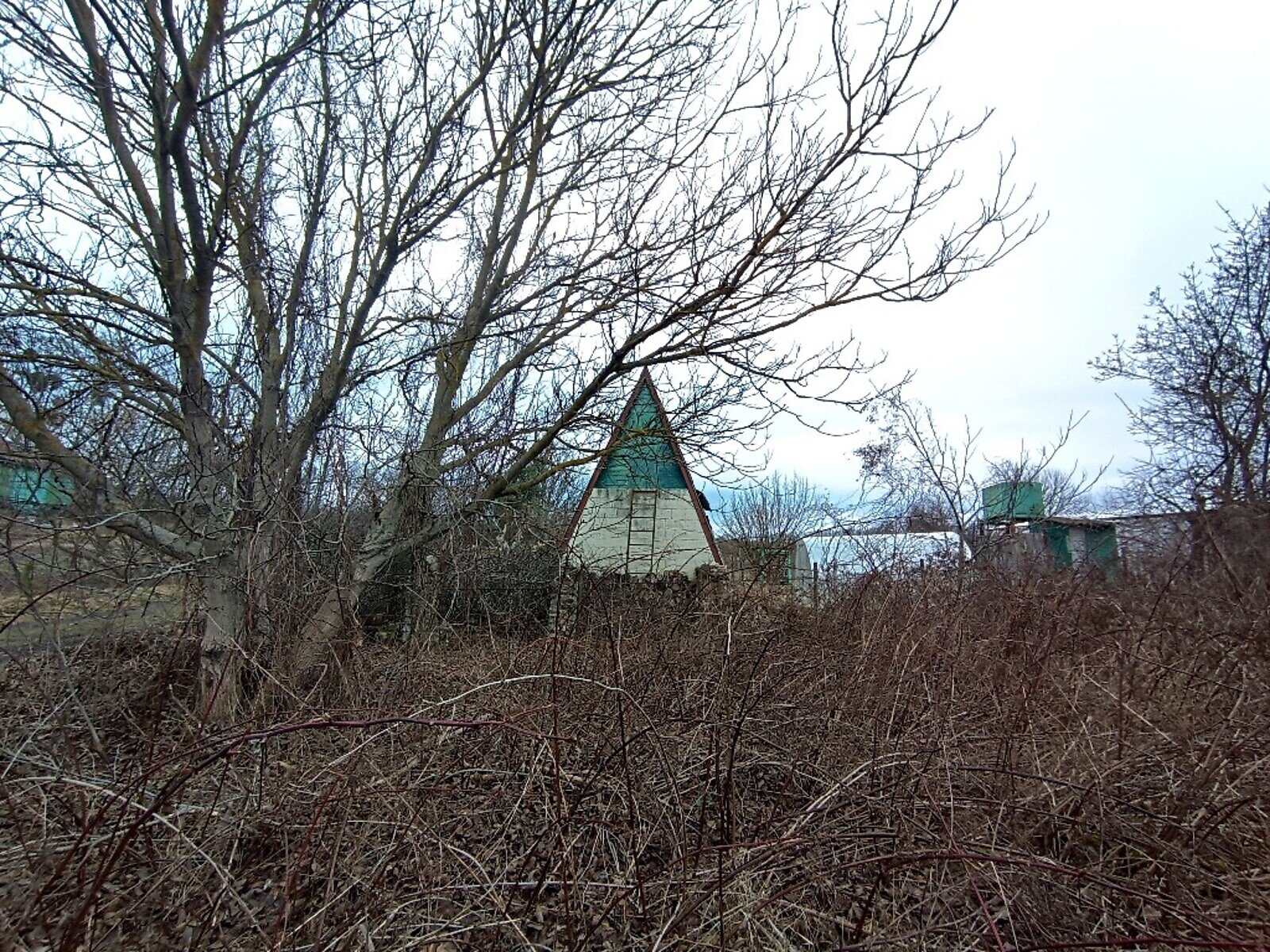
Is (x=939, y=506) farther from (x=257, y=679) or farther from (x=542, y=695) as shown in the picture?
(x=257, y=679)

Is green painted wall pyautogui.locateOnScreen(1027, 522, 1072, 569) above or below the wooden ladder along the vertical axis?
below

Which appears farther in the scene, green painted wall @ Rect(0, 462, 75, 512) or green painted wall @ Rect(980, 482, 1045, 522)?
green painted wall @ Rect(980, 482, 1045, 522)

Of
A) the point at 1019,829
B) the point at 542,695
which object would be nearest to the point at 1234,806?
the point at 1019,829

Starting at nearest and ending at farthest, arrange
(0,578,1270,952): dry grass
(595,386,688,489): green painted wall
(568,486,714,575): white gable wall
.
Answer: (0,578,1270,952): dry grass
(595,386,688,489): green painted wall
(568,486,714,575): white gable wall

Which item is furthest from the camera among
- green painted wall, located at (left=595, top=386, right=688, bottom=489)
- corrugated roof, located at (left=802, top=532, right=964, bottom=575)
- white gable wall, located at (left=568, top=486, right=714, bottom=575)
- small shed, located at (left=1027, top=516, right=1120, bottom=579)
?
white gable wall, located at (left=568, top=486, right=714, bottom=575)

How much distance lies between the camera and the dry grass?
1.98 m

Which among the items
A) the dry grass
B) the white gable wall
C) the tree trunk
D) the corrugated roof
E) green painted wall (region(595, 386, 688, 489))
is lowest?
the dry grass

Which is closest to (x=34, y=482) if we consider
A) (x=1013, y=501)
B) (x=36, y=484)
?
(x=36, y=484)

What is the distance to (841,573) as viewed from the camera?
6.58 m

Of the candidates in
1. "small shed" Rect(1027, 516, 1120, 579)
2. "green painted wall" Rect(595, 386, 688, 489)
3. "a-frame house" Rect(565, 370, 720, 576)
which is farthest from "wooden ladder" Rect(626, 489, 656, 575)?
"small shed" Rect(1027, 516, 1120, 579)

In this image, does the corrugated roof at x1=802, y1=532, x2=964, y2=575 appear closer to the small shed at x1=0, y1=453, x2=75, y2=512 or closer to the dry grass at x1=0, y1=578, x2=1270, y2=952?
the dry grass at x1=0, y1=578, x2=1270, y2=952

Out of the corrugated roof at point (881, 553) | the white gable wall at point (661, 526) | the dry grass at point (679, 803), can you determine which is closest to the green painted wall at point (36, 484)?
the dry grass at point (679, 803)

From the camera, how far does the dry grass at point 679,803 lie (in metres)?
1.98

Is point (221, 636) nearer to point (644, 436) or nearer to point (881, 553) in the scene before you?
point (644, 436)
